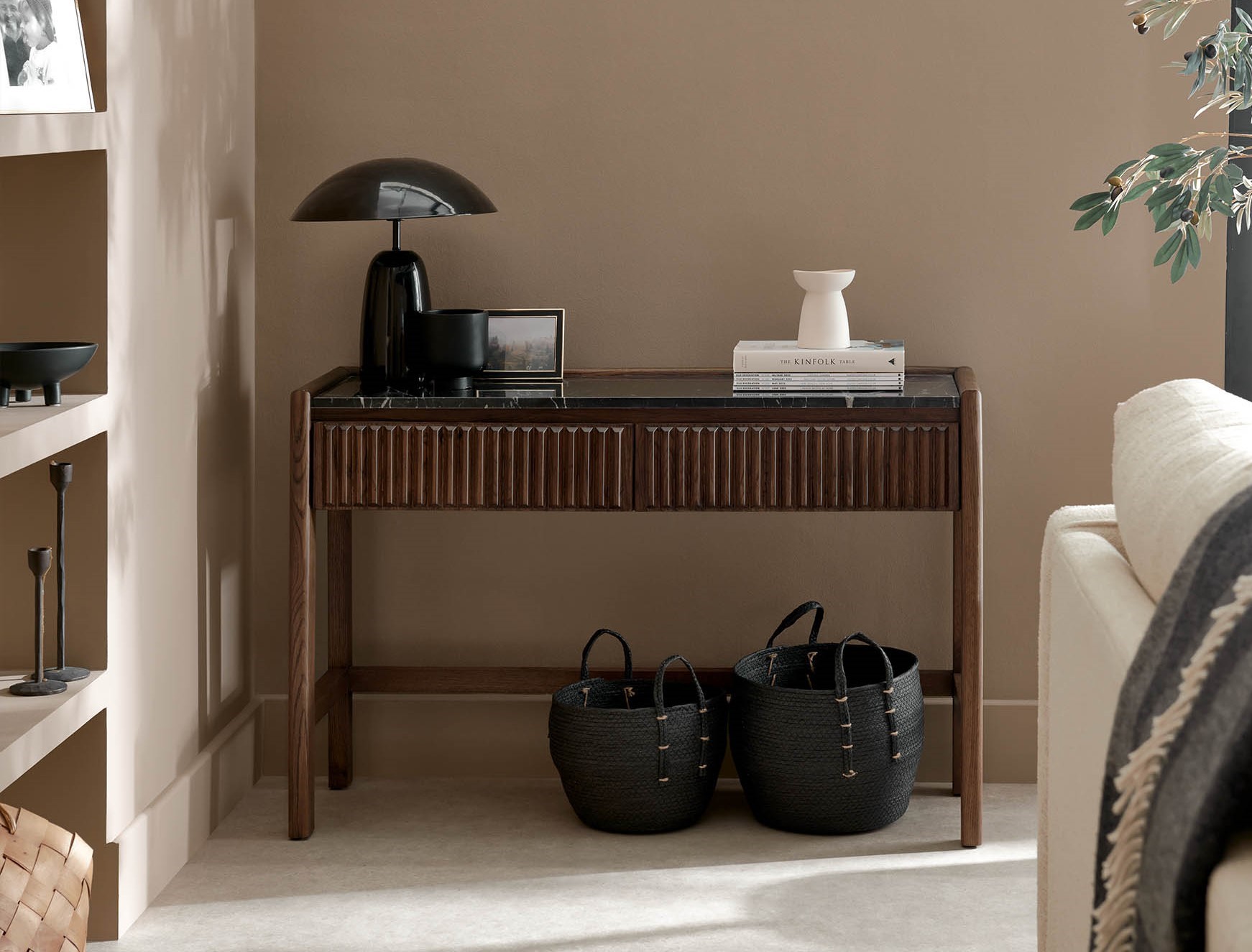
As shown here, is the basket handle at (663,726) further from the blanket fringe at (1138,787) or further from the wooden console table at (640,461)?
the blanket fringe at (1138,787)

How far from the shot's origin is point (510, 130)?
10.0ft

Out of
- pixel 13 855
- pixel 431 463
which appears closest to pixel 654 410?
pixel 431 463

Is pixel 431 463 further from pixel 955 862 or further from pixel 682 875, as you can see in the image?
pixel 955 862

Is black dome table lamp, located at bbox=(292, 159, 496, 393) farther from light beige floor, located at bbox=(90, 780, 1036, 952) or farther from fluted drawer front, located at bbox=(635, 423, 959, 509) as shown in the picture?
light beige floor, located at bbox=(90, 780, 1036, 952)

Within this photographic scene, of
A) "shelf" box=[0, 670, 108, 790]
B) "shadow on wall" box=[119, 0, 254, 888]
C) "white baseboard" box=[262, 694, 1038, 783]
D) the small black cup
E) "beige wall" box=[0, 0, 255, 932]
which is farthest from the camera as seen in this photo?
"white baseboard" box=[262, 694, 1038, 783]

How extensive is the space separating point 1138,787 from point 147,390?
1827 mm

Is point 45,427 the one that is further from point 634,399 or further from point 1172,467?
point 1172,467

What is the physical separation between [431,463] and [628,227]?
0.72 meters

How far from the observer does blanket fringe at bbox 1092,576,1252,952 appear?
45.4 inches

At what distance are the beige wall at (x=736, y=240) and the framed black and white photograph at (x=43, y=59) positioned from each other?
34.0 inches

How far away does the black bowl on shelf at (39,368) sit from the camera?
81.4 inches

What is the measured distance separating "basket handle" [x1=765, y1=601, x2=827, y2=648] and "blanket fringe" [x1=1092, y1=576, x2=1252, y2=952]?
1666 millimetres

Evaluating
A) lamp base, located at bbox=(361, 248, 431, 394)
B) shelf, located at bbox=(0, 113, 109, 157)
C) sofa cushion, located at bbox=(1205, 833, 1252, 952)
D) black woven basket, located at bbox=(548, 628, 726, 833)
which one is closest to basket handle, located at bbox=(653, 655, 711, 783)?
black woven basket, located at bbox=(548, 628, 726, 833)

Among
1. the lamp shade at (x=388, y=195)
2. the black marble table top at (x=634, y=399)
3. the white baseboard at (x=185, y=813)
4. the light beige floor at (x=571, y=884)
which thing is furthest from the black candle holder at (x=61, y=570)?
the lamp shade at (x=388, y=195)
